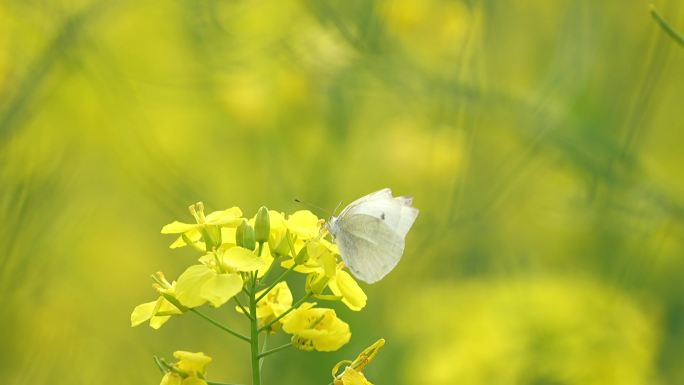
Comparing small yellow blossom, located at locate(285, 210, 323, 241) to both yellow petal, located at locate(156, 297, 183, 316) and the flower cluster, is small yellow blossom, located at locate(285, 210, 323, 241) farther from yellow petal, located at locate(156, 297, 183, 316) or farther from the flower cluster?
yellow petal, located at locate(156, 297, 183, 316)

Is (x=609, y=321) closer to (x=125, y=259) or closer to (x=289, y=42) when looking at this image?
(x=289, y=42)

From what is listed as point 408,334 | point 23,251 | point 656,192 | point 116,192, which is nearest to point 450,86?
point 656,192

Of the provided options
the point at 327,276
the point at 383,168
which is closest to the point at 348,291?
the point at 327,276

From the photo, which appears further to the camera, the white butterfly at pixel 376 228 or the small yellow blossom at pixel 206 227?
the white butterfly at pixel 376 228

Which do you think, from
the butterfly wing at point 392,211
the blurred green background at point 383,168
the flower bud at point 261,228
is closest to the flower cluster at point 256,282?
the flower bud at point 261,228

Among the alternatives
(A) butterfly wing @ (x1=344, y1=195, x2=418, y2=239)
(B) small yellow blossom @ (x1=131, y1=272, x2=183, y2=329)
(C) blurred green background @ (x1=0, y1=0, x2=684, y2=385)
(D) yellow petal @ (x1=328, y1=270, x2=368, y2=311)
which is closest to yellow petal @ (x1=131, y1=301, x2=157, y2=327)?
(B) small yellow blossom @ (x1=131, y1=272, x2=183, y2=329)

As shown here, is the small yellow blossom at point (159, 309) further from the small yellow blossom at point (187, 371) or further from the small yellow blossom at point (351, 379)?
the small yellow blossom at point (351, 379)

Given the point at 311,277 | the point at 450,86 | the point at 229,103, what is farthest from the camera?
the point at 229,103

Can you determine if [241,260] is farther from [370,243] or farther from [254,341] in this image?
[370,243]
